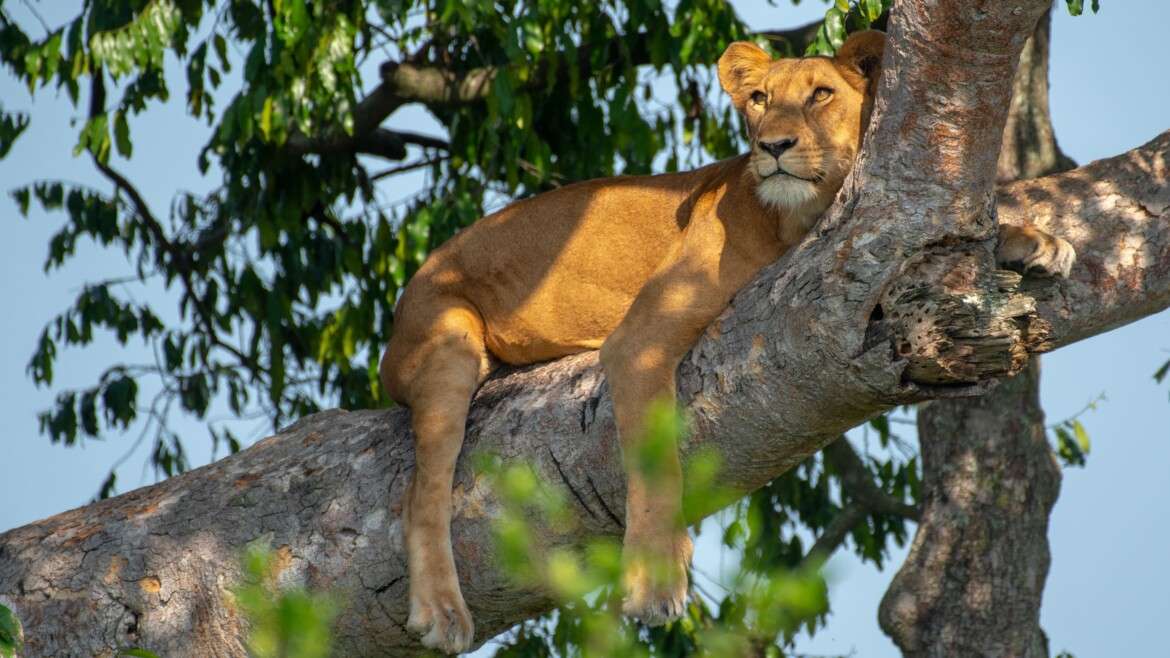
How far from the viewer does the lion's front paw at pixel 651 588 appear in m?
3.67

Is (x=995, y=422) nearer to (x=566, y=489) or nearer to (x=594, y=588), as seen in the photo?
(x=566, y=489)

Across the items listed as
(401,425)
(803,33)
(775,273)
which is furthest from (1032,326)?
(803,33)

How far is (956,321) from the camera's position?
3086 millimetres

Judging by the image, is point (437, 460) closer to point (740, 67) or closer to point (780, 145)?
point (780, 145)

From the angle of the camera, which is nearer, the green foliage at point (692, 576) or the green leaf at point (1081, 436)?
the green foliage at point (692, 576)

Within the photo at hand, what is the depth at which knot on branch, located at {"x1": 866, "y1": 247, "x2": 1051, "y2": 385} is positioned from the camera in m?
3.09

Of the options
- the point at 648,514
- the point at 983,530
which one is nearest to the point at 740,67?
the point at 648,514

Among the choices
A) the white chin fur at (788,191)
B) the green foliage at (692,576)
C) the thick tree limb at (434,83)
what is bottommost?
the green foliage at (692,576)

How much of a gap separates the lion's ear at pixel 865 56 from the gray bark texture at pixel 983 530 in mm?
2457

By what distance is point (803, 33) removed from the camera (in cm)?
690

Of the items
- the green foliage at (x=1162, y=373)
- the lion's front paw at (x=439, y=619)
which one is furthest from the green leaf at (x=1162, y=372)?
the lion's front paw at (x=439, y=619)

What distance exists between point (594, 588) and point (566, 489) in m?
1.99

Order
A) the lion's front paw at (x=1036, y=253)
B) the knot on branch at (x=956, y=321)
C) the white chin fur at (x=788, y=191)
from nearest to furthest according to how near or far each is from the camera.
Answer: the knot on branch at (x=956, y=321) < the lion's front paw at (x=1036, y=253) < the white chin fur at (x=788, y=191)

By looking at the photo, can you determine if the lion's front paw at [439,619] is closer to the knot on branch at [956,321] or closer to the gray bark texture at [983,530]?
the knot on branch at [956,321]
